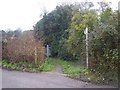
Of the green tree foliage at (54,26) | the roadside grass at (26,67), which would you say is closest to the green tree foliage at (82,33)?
the green tree foliage at (54,26)

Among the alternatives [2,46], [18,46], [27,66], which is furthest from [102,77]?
[2,46]

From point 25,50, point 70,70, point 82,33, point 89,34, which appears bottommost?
point 70,70

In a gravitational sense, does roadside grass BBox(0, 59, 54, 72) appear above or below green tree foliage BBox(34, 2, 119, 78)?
below

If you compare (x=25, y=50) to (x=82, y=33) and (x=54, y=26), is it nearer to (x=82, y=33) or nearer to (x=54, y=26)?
(x=82, y=33)

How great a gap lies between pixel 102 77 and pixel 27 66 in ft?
16.9

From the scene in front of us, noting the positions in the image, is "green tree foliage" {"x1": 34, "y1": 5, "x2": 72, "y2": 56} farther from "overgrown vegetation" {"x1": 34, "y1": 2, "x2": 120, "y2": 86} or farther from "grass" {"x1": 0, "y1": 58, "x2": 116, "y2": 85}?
"grass" {"x1": 0, "y1": 58, "x2": 116, "y2": 85}

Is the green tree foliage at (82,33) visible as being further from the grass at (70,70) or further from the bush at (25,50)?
the bush at (25,50)

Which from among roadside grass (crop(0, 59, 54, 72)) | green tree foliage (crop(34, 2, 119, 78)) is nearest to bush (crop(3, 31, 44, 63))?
roadside grass (crop(0, 59, 54, 72))

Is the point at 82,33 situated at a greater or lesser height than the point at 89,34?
greater

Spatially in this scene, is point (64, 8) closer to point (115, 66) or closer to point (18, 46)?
point (18, 46)

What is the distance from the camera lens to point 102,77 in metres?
9.66

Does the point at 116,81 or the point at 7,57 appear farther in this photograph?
the point at 7,57

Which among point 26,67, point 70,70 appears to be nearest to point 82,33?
point 70,70

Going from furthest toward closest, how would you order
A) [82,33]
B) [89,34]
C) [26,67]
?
[82,33] → [26,67] → [89,34]
